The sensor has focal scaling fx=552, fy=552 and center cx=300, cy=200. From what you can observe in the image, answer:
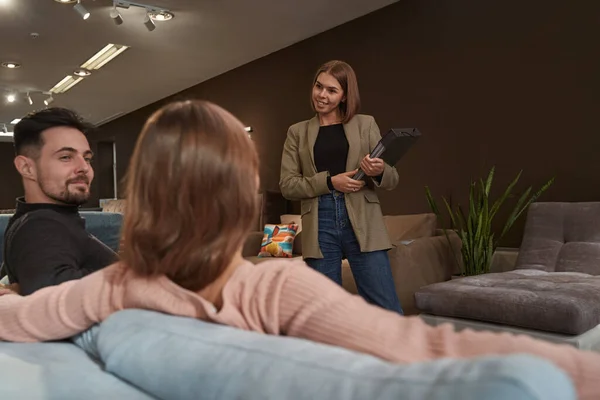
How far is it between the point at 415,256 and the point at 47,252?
274 cm

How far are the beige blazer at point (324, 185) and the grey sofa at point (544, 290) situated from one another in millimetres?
673

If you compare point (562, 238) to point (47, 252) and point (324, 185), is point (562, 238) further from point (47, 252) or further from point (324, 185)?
point (47, 252)

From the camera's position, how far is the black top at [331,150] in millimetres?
2314

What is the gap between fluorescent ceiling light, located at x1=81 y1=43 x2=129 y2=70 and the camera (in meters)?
5.96

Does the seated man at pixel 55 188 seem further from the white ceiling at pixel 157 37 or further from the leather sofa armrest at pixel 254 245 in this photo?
the leather sofa armrest at pixel 254 245

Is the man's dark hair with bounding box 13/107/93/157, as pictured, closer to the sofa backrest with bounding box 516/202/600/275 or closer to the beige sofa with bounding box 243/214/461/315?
the beige sofa with bounding box 243/214/461/315

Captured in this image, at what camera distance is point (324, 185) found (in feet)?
7.23

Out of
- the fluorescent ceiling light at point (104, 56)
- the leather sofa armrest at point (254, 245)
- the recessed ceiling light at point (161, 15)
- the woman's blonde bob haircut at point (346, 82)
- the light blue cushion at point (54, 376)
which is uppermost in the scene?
the recessed ceiling light at point (161, 15)

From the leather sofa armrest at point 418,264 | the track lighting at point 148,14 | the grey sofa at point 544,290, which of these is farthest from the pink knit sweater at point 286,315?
the track lighting at point 148,14

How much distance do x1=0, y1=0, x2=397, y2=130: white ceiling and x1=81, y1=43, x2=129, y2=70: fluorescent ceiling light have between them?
0.09 meters

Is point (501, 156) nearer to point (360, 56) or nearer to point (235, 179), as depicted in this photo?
point (360, 56)

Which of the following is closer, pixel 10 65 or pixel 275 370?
pixel 275 370

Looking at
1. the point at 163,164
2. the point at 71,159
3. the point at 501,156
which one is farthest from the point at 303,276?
the point at 501,156

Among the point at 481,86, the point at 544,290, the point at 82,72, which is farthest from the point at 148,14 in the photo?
the point at 544,290
